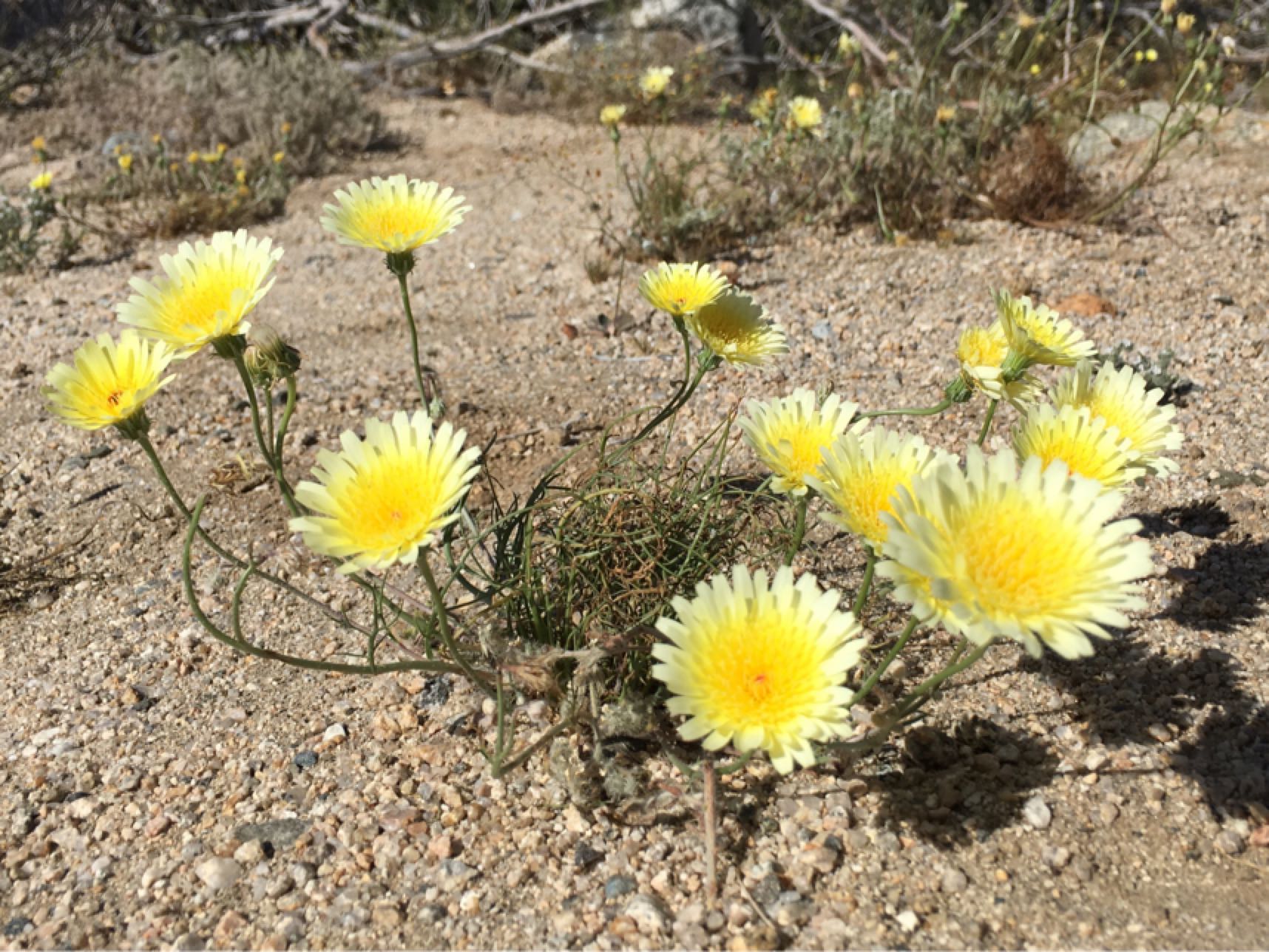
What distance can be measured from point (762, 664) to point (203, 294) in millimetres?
995

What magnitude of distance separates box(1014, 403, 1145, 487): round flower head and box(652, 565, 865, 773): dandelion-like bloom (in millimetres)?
433

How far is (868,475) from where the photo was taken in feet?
4.31

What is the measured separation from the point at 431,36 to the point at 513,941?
695 centimetres

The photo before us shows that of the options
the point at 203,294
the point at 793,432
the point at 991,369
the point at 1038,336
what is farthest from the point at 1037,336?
the point at 203,294

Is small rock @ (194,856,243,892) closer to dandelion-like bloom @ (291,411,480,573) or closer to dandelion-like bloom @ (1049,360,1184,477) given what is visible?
dandelion-like bloom @ (291,411,480,573)

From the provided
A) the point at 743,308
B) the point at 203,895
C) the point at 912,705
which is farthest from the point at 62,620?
the point at 912,705

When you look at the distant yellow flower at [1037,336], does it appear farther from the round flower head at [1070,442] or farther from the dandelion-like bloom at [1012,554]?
the dandelion-like bloom at [1012,554]

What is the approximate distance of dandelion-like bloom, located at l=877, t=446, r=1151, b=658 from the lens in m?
1.06

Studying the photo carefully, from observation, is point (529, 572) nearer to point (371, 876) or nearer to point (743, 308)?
point (371, 876)

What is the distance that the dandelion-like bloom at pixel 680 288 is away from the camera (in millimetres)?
1597

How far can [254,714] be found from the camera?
5.67ft

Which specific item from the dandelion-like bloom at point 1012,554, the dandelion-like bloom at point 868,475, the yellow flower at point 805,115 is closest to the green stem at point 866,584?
the dandelion-like bloom at point 868,475

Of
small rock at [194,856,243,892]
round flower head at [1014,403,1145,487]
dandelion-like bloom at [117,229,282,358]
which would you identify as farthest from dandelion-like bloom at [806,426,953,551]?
small rock at [194,856,243,892]

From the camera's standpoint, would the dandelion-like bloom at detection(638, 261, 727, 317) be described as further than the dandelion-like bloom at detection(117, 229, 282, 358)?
Yes
